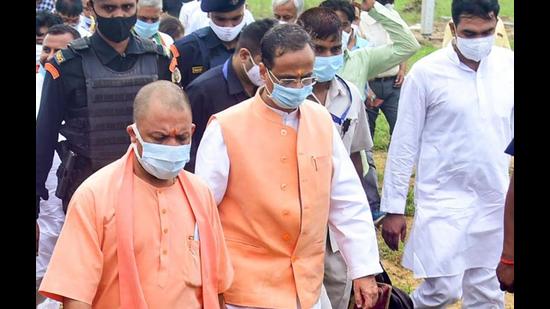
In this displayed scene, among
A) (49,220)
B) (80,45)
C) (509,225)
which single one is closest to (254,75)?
(80,45)

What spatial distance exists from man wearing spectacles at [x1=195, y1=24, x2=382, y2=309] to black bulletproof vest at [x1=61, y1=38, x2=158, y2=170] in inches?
49.7

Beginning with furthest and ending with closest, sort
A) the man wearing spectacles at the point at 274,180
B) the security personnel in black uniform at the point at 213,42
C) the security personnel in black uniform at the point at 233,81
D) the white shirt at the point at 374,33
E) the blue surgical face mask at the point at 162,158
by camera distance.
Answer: the white shirt at the point at 374,33 < the security personnel in black uniform at the point at 213,42 < the security personnel in black uniform at the point at 233,81 < the man wearing spectacles at the point at 274,180 < the blue surgical face mask at the point at 162,158

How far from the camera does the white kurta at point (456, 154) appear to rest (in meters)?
6.52

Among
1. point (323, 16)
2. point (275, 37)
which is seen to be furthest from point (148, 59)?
point (275, 37)

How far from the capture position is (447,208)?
6617 millimetres

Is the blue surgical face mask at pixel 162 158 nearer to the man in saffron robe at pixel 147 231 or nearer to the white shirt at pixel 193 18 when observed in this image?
the man in saffron robe at pixel 147 231

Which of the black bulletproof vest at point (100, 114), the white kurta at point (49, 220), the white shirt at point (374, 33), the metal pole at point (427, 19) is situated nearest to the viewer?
the black bulletproof vest at point (100, 114)

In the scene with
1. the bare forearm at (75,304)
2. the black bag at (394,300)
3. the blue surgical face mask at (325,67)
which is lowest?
the black bag at (394,300)

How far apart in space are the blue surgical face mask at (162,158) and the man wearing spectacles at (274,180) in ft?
1.92

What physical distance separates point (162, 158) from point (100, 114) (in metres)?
1.95

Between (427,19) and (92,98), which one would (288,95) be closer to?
(92,98)

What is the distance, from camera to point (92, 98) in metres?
6.35

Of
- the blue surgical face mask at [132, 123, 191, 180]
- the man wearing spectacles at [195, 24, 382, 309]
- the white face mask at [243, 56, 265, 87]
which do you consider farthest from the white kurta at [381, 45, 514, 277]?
the blue surgical face mask at [132, 123, 191, 180]

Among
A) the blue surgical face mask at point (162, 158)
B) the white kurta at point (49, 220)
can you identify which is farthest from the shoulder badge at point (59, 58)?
the blue surgical face mask at point (162, 158)
